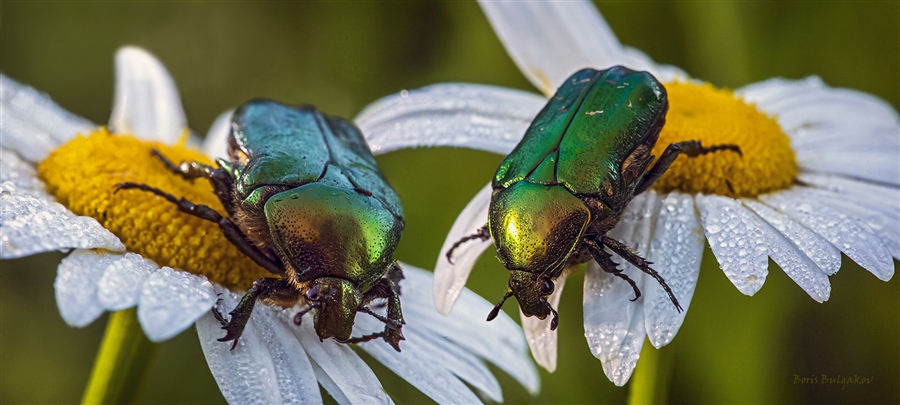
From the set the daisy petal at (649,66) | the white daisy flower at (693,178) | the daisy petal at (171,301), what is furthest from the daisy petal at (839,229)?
the daisy petal at (171,301)

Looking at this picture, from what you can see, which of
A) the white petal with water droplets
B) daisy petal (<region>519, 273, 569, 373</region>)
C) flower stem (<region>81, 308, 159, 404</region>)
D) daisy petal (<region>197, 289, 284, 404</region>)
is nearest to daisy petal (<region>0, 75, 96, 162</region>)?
flower stem (<region>81, 308, 159, 404</region>)

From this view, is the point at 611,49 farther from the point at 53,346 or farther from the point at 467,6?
the point at 53,346

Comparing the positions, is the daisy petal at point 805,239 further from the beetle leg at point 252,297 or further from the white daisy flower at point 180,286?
the beetle leg at point 252,297

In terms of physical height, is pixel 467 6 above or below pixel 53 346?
above

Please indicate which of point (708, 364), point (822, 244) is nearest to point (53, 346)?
point (708, 364)

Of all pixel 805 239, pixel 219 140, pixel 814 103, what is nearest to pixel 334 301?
pixel 805 239

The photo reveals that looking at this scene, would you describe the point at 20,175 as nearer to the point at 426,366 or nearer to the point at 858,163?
the point at 426,366

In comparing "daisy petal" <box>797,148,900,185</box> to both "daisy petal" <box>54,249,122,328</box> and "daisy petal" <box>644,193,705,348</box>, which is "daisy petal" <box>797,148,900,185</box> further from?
"daisy petal" <box>54,249,122,328</box>
